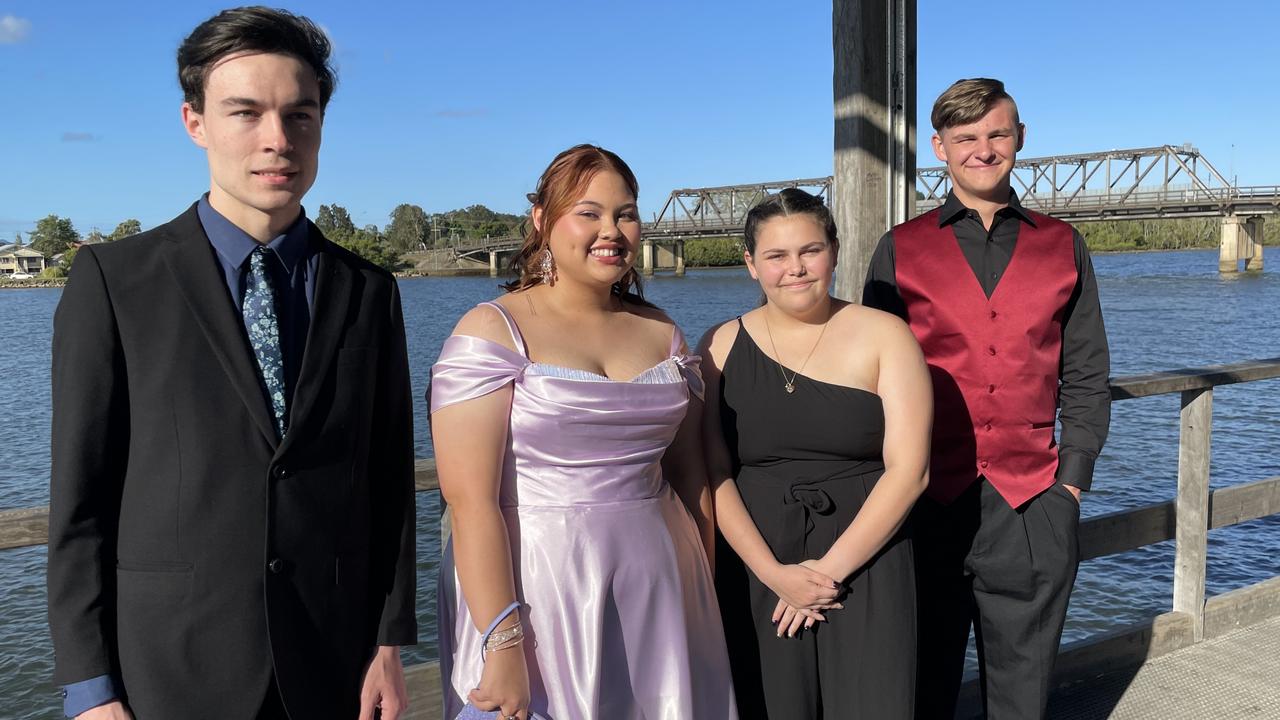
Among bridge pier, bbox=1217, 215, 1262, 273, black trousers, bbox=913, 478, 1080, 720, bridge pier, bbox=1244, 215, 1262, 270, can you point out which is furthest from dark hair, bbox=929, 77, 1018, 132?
bridge pier, bbox=1244, 215, 1262, 270

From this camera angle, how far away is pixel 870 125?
2.95 m

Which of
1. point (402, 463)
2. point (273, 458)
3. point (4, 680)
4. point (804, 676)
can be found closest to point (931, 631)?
point (804, 676)

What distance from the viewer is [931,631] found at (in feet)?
8.29

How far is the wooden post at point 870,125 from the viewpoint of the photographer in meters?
2.89

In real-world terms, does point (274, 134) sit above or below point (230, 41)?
below

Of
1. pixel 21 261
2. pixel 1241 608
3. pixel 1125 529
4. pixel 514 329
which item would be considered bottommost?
pixel 1241 608

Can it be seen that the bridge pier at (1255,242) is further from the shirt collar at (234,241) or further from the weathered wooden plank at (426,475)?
the shirt collar at (234,241)

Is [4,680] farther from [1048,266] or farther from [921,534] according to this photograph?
[1048,266]

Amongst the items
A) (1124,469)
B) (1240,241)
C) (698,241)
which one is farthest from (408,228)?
(1124,469)

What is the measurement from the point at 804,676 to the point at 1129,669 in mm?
1670

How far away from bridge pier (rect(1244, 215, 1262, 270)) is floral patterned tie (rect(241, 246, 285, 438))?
59.4m

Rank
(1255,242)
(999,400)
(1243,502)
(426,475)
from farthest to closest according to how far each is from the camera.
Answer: (1255,242) < (1243,502) < (999,400) < (426,475)

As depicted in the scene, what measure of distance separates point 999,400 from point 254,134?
5.81 ft

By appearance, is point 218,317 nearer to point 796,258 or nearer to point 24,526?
point 24,526
